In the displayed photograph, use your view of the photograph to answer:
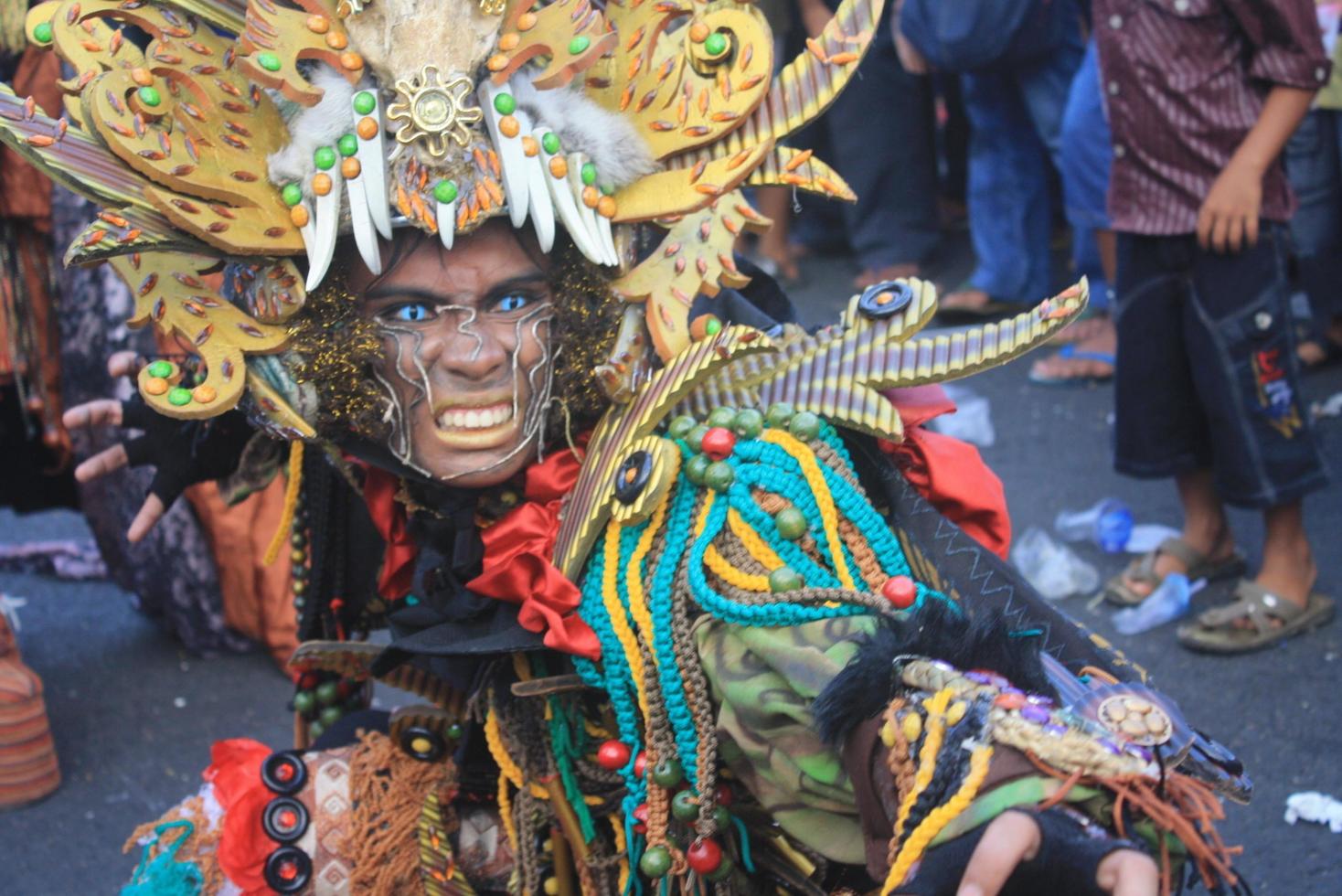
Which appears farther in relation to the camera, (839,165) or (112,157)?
(839,165)

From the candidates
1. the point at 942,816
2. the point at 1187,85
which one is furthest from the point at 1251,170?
the point at 942,816

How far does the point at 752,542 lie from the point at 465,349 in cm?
45

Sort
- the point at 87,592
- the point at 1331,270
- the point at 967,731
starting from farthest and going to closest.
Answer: the point at 1331,270 < the point at 87,592 < the point at 967,731

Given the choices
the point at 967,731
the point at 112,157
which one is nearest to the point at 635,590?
the point at 967,731

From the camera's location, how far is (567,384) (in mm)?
1973

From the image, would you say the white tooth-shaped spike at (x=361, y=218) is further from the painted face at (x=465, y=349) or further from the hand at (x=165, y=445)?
the hand at (x=165, y=445)

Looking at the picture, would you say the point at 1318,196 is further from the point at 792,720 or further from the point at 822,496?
the point at 792,720

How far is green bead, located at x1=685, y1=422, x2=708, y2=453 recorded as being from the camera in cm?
186

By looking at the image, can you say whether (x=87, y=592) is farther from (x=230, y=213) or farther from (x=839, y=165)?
(x=839, y=165)

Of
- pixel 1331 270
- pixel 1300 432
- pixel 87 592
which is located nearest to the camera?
pixel 1300 432

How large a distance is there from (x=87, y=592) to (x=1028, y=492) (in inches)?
105

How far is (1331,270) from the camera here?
4.61 metres

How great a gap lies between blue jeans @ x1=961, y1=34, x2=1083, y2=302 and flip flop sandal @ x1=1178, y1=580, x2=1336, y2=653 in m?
2.29

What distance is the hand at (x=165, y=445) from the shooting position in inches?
92.3
